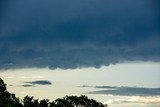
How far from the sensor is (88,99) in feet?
653

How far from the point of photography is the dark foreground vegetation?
557 ft

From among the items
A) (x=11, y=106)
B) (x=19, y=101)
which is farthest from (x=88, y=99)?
(x=11, y=106)

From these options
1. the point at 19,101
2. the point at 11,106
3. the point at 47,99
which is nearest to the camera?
the point at 11,106

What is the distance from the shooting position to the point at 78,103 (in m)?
195

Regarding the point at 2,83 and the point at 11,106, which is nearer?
the point at 11,106

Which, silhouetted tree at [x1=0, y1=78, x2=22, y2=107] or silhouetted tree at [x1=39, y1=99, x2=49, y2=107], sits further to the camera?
silhouetted tree at [x1=39, y1=99, x2=49, y2=107]

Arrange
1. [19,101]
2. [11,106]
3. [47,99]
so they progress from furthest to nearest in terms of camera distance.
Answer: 1. [47,99]
2. [19,101]
3. [11,106]

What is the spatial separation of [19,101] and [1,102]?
11.3m

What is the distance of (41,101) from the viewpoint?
609ft

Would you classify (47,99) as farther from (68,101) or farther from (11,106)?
(11,106)

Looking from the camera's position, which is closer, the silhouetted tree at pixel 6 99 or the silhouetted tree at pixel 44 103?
the silhouetted tree at pixel 6 99

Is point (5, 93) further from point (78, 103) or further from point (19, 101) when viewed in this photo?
point (78, 103)

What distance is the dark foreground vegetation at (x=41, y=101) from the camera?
170 metres

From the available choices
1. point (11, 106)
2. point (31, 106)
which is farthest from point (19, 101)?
point (11, 106)
